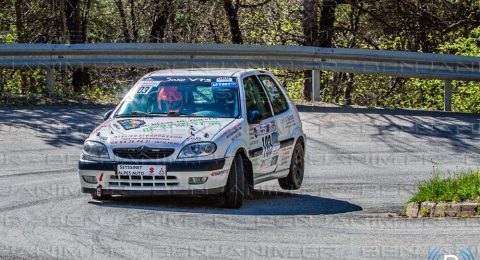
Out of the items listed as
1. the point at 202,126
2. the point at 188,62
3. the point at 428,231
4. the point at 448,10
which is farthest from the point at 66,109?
the point at 448,10

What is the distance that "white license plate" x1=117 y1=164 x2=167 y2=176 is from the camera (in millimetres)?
10734

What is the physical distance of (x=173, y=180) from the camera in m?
10.7

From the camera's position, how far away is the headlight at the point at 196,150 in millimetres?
10758

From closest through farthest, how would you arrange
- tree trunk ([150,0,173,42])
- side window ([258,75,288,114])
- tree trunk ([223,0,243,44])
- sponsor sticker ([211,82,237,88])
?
sponsor sticker ([211,82,237,88]) < side window ([258,75,288,114]) < tree trunk ([223,0,243,44]) < tree trunk ([150,0,173,42])

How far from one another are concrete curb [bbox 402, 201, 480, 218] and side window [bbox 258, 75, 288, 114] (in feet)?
8.85

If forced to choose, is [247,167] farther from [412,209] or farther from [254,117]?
[412,209]

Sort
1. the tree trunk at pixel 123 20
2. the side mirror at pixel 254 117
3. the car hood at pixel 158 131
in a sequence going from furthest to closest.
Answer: the tree trunk at pixel 123 20 → the side mirror at pixel 254 117 → the car hood at pixel 158 131

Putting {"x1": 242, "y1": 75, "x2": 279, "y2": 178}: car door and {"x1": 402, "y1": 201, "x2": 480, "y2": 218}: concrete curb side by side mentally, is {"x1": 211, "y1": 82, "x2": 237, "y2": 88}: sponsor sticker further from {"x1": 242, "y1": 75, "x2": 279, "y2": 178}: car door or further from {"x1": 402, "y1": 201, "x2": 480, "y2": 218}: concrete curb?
{"x1": 402, "y1": 201, "x2": 480, "y2": 218}: concrete curb

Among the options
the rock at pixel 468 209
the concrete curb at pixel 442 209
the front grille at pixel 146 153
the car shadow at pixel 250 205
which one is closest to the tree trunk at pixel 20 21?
the car shadow at pixel 250 205

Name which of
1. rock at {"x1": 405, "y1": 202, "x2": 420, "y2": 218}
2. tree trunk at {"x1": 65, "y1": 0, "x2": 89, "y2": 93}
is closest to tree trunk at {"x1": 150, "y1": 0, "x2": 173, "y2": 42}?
tree trunk at {"x1": 65, "y1": 0, "x2": 89, "y2": 93}

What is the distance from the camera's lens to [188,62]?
19.7 metres

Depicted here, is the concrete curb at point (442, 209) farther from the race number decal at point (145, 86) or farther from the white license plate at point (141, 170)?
the race number decal at point (145, 86)

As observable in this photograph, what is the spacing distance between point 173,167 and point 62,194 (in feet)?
5.30

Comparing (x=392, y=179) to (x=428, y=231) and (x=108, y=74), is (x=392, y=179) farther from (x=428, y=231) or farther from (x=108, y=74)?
(x=108, y=74)
